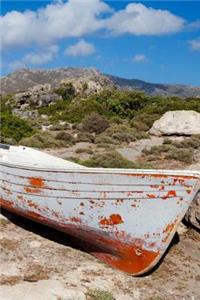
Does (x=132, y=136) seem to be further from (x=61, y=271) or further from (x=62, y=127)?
(x=61, y=271)

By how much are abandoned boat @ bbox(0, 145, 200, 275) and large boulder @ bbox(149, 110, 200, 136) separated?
17.2 m

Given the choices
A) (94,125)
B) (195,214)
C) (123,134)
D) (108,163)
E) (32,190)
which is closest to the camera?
(32,190)

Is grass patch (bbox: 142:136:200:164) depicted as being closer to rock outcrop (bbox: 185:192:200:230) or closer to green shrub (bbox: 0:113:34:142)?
green shrub (bbox: 0:113:34:142)

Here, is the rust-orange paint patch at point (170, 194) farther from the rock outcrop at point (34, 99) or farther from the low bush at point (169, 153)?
the rock outcrop at point (34, 99)

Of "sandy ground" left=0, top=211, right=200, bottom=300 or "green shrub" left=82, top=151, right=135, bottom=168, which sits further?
"green shrub" left=82, top=151, right=135, bottom=168

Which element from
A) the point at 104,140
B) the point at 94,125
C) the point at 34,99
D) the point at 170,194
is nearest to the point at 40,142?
the point at 104,140

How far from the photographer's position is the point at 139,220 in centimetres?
758

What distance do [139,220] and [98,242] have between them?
0.89 m

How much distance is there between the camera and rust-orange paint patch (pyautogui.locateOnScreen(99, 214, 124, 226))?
7707 mm

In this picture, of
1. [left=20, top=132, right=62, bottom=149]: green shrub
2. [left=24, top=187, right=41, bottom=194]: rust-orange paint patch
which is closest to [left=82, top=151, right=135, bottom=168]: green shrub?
[left=20, top=132, right=62, bottom=149]: green shrub

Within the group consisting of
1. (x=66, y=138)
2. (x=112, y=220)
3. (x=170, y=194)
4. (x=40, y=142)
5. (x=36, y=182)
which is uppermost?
(x=170, y=194)

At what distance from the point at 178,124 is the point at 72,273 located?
1902 centimetres

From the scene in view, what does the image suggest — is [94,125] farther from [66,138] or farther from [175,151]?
[175,151]

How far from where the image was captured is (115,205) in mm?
7664
